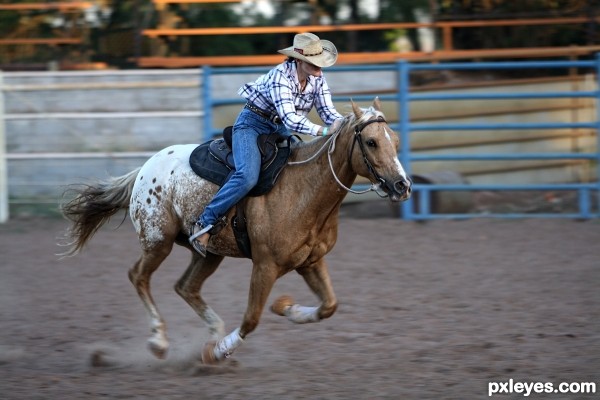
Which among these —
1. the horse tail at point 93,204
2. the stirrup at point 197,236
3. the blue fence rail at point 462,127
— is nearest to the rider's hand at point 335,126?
the stirrup at point 197,236

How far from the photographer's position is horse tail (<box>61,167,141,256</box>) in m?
6.23

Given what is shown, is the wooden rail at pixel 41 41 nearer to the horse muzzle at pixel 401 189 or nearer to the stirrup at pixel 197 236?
the stirrup at pixel 197 236

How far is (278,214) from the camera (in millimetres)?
5184

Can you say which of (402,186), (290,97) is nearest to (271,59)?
(290,97)

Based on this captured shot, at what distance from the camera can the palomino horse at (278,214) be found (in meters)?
4.93

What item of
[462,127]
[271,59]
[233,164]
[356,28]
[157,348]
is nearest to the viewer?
[233,164]

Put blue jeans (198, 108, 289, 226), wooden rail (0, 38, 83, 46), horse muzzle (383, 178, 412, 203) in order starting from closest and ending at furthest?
horse muzzle (383, 178, 412, 203)
blue jeans (198, 108, 289, 226)
wooden rail (0, 38, 83, 46)

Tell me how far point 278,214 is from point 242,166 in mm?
361

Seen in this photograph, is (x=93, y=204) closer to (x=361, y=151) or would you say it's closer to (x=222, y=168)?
(x=222, y=168)

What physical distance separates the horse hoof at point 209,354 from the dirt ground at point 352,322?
0.07 metres

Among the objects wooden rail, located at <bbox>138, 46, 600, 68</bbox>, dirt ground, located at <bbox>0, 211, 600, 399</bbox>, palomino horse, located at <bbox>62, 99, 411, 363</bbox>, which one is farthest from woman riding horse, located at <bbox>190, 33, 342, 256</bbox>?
wooden rail, located at <bbox>138, 46, 600, 68</bbox>

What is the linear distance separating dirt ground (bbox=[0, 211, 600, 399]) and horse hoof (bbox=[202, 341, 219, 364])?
7 centimetres

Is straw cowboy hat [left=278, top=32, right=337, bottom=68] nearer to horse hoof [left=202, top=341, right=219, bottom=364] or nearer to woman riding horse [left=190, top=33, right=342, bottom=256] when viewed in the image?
woman riding horse [left=190, top=33, right=342, bottom=256]

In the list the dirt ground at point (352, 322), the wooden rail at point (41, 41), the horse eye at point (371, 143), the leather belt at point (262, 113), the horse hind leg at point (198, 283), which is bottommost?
the dirt ground at point (352, 322)
